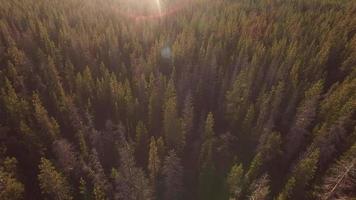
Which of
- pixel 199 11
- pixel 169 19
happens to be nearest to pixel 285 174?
pixel 169 19

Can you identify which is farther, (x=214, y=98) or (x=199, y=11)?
(x=199, y=11)

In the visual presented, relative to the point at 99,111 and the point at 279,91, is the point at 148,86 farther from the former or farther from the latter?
the point at 279,91

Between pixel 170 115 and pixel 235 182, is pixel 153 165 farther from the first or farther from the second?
pixel 235 182

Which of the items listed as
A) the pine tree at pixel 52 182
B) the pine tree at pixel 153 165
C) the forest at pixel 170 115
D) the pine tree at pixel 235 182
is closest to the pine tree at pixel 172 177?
the forest at pixel 170 115

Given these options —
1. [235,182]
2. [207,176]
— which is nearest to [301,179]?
[235,182]

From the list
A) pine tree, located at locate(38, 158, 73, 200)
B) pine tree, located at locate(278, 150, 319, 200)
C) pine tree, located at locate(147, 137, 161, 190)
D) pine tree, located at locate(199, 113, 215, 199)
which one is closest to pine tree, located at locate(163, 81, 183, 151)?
pine tree, located at locate(199, 113, 215, 199)

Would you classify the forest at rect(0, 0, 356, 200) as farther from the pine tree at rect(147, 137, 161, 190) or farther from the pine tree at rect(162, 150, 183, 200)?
the pine tree at rect(147, 137, 161, 190)

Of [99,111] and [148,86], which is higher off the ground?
[148,86]

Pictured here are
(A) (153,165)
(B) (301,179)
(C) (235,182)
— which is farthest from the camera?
(B) (301,179)
